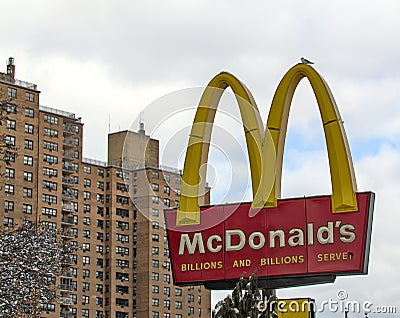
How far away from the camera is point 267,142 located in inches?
1538

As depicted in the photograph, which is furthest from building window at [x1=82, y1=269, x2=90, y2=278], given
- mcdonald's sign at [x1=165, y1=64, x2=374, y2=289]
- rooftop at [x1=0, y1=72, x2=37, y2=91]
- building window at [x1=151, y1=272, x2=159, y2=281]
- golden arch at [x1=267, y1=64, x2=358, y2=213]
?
golden arch at [x1=267, y1=64, x2=358, y2=213]

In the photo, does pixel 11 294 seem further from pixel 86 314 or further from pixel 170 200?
pixel 170 200

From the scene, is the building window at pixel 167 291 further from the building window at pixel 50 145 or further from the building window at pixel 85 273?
the building window at pixel 50 145

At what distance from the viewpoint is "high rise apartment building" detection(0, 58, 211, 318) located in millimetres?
146375

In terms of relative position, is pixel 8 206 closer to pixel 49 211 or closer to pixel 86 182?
pixel 49 211

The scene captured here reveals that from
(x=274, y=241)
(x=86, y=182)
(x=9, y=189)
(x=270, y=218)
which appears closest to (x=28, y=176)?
(x=9, y=189)

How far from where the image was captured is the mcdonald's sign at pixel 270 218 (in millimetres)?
37688

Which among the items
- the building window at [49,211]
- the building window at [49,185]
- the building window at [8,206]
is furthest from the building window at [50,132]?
the building window at [8,206]

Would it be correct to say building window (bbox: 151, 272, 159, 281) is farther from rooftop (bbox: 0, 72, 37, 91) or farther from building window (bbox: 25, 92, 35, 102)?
rooftop (bbox: 0, 72, 37, 91)

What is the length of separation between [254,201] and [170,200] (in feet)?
439

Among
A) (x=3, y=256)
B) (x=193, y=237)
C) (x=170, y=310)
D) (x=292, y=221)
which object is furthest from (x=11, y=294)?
(x=170, y=310)

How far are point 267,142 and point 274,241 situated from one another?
371 cm

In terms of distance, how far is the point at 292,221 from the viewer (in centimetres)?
3853

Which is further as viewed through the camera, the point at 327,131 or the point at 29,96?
the point at 29,96
